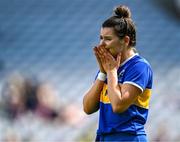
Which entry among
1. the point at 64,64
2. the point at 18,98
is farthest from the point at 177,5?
the point at 18,98

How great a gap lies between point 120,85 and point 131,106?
116mm

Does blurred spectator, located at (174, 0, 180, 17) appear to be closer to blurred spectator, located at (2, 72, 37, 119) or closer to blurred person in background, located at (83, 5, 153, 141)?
blurred spectator, located at (2, 72, 37, 119)

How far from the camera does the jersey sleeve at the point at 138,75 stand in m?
3.29

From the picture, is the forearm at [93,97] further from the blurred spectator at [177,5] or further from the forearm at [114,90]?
the blurred spectator at [177,5]

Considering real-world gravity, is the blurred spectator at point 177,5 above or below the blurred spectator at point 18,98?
above

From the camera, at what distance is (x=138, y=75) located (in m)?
3.31

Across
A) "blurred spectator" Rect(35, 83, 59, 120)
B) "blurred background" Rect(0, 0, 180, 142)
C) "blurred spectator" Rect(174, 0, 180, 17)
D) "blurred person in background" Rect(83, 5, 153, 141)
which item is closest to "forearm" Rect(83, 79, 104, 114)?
"blurred person in background" Rect(83, 5, 153, 141)

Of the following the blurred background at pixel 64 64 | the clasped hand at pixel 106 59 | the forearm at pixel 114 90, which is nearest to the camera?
the forearm at pixel 114 90

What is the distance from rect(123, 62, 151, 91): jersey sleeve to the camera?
3.29 m

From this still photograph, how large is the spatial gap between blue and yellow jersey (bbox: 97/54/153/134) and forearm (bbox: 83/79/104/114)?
0.03 metres

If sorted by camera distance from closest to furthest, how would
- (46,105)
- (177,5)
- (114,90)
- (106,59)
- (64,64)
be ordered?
(114,90) < (106,59) < (46,105) < (64,64) < (177,5)

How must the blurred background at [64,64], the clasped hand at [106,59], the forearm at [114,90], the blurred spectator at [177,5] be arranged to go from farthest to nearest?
the blurred spectator at [177,5], the blurred background at [64,64], the clasped hand at [106,59], the forearm at [114,90]

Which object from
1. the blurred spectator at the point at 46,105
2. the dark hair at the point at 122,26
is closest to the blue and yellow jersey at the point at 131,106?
the dark hair at the point at 122,26

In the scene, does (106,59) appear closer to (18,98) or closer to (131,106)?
(131,106)
